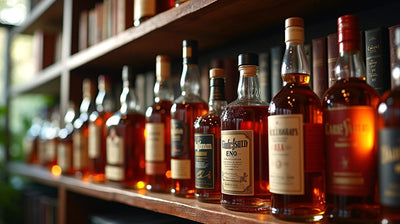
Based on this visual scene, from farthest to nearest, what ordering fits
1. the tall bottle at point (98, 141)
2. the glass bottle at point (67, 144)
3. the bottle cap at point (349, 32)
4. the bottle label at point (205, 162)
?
the glass bottle at point (67, 144), the tall bottle at point (98, 141), the bottle label at point (205, 162), the bottle cap at point (349, 32)

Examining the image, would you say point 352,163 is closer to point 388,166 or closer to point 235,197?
point 388,166

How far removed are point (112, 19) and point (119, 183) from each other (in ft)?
1.91

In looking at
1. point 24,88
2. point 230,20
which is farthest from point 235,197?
point 24,88

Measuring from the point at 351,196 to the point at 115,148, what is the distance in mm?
797

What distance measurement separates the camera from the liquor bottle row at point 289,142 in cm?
60

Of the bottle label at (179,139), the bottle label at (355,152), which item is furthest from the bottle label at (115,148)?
the bottle label at (355,152)

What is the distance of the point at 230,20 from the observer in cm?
99

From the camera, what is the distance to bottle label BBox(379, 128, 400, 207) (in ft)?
1.73

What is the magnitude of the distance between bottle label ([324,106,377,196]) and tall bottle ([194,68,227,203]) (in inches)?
12.2

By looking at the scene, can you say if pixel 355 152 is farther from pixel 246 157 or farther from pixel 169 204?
pixel 169 204

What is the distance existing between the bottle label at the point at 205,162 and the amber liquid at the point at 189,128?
7cm

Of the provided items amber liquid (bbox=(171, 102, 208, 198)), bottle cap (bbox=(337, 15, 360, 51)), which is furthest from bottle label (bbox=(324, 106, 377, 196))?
amber liquid (bbox=(171, 102, 208, 198))

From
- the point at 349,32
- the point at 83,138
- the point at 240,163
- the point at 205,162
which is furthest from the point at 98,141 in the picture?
the point at 349,32

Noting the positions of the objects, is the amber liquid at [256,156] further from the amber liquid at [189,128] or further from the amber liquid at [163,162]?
the amber liquid at [163,162]
